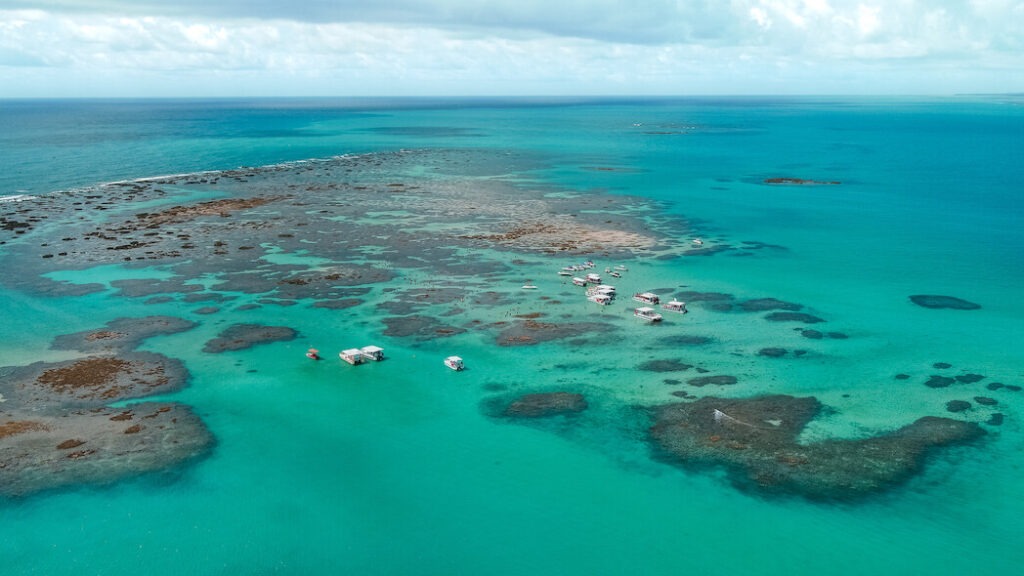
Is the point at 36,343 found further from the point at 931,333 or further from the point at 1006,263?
the point at 1006,263

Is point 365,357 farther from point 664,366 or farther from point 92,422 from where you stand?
point 664,366

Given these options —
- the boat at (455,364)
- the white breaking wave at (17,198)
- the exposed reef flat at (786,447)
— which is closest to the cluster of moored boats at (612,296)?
the exposed reef flat at (786,447)

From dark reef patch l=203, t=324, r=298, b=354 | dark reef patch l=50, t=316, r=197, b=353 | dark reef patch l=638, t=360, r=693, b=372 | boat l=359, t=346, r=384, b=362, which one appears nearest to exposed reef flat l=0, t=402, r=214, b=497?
dark reef patch l=203, t=324, r=298, b=354

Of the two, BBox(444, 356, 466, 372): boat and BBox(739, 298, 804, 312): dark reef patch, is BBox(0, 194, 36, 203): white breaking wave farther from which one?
BBox(739, 298, 804, 312): dark reef patch

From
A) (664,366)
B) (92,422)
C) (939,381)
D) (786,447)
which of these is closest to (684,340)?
(664,366)

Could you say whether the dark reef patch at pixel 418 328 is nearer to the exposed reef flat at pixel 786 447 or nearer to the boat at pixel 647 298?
the boat at pixel 647 298
